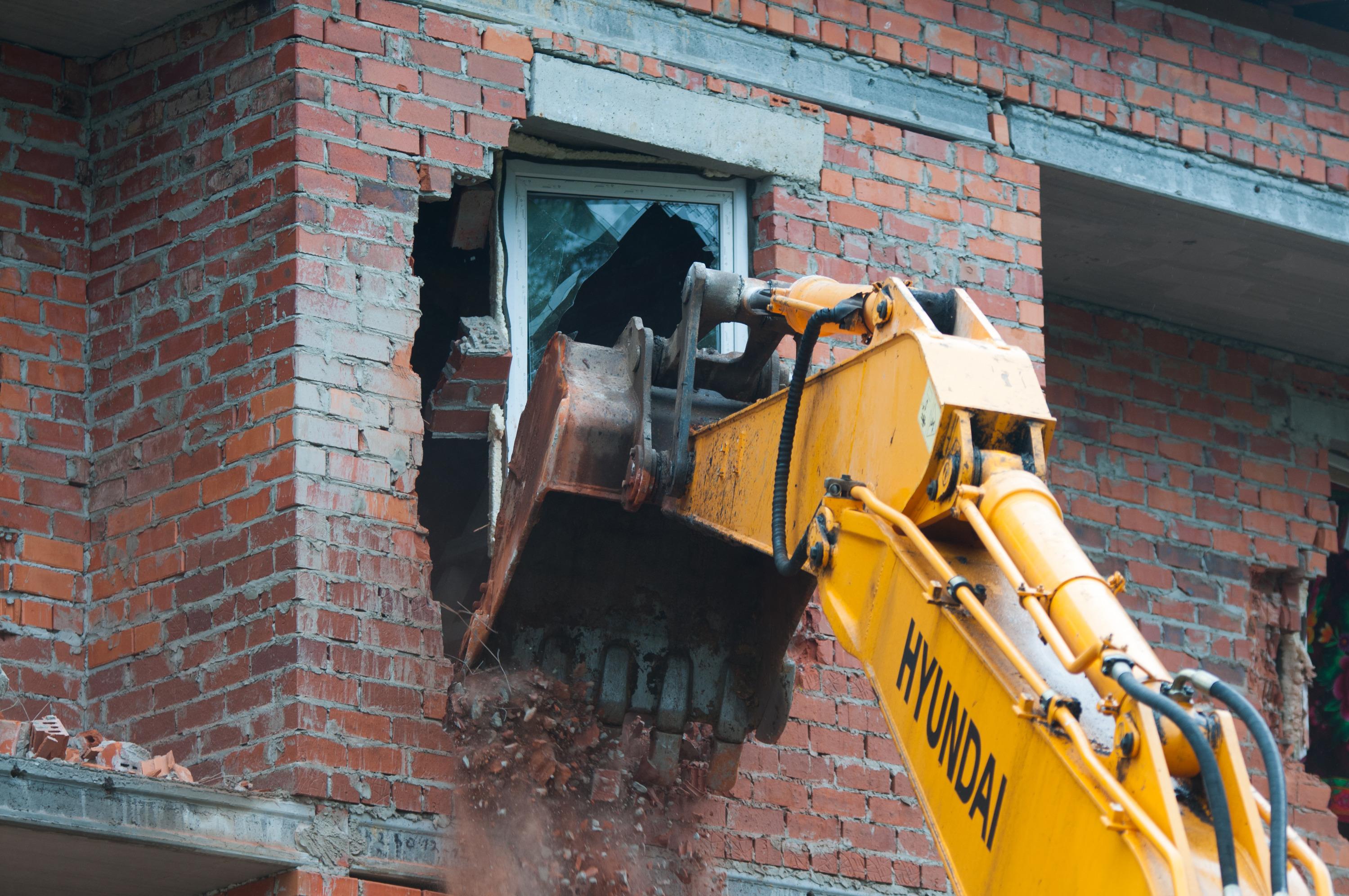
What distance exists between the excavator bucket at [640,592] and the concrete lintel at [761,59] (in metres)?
1.59

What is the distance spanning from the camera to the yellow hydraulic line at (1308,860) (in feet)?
7.93

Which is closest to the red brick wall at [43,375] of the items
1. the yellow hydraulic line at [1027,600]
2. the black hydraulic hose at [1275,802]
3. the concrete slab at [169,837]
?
the concrete slab at [169,837]

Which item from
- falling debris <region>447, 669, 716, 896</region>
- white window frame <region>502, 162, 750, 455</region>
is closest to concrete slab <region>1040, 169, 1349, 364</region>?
white window frame <region>502, 162, 750, 455</region>

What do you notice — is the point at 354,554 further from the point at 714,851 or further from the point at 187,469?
the point at 714,851

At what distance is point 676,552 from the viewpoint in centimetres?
532

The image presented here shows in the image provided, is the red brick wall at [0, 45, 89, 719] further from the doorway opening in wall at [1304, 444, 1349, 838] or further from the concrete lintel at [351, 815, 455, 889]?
the doorway opening in wall at [1304, 444, 1349, 838]

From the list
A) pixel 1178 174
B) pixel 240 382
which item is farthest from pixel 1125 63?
pixel 240 382

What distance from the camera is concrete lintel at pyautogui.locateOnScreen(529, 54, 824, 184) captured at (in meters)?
6.21

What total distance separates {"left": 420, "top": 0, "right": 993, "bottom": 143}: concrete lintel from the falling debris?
2.30m

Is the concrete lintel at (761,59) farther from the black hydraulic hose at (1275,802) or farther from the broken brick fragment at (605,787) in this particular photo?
the black hydraulic hose at (1275,802)

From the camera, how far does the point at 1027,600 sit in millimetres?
2953

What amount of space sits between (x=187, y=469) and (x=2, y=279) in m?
1.08

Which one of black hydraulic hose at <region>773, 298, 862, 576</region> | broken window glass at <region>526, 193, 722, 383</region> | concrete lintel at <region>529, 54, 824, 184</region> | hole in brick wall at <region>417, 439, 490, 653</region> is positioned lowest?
black hydraulic hose at <region>773, 298, 862, 576</region>

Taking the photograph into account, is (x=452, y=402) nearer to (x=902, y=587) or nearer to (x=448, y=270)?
(x=448, y=270)
